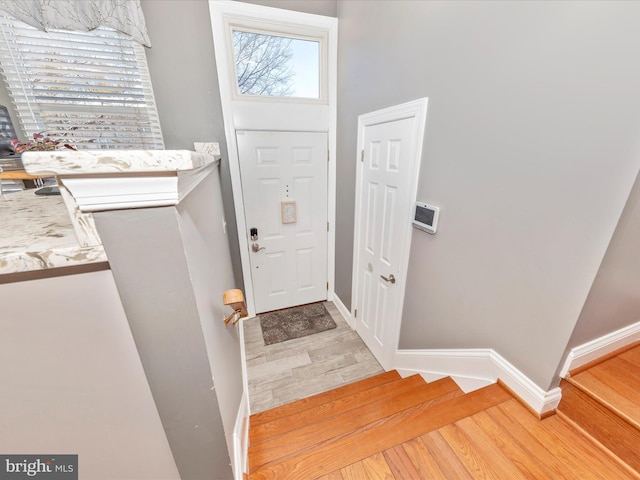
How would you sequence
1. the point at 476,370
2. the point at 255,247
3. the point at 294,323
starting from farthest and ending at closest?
the point at 294,323
the point at 255,247
the point at 476,370

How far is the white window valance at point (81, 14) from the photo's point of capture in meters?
1.56

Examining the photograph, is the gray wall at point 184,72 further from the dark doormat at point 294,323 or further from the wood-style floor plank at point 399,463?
the wood-style floor plank at point 399,463

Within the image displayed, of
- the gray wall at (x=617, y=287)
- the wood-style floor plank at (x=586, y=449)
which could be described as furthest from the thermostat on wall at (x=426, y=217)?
the wood-style floor plank at (x=586, y=449)

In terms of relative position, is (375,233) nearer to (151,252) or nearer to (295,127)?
(295,127)

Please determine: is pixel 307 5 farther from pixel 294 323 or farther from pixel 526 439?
pixel 526 439

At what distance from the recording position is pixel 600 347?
110cm

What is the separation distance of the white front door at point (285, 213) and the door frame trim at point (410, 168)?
0.55 metres

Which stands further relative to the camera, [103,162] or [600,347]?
[600,347]

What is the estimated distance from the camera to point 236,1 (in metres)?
1.94

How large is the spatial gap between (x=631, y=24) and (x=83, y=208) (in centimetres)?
147

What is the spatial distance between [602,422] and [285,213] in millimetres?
2400

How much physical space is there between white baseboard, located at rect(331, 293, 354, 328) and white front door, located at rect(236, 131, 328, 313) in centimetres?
21

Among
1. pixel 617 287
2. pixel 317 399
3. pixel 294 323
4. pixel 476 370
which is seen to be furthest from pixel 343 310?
pixel 617 287

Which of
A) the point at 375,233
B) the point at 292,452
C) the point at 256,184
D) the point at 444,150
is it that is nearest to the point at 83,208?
the point at 292,452
